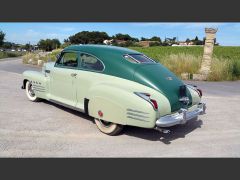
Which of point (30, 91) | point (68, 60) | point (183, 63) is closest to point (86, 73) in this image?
point (68, 60)

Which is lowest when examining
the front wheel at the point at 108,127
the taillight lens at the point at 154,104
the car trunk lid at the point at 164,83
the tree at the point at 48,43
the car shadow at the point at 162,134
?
the car shadow at the point at 162,134

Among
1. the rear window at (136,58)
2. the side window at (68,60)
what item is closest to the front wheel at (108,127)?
the rear window at (136,58)

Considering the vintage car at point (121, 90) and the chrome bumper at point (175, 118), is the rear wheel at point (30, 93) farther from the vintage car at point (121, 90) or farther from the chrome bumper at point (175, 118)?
the chrome bumper at point (175, 118)

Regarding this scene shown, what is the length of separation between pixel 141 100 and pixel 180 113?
2.90ft

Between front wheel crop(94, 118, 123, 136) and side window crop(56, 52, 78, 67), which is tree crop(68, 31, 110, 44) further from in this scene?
front wheel crop(94, 118, 123, 136)

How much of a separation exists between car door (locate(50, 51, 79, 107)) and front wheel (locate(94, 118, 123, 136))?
902mm

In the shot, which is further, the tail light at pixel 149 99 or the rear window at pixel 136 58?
the rear window at pixel 136 58

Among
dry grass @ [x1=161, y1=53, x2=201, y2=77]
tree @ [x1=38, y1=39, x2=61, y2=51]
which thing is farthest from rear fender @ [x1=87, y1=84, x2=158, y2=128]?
tree @ [x1=38, y1=39, x2=61, y2=51]

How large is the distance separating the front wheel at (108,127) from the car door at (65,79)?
0.90 meters

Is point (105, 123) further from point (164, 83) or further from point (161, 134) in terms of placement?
point (164, 83)

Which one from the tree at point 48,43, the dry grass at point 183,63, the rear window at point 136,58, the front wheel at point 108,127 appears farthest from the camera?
the tree at point 48,43

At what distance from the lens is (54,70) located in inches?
261

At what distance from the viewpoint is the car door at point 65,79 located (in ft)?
19.8

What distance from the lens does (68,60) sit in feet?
21.2
